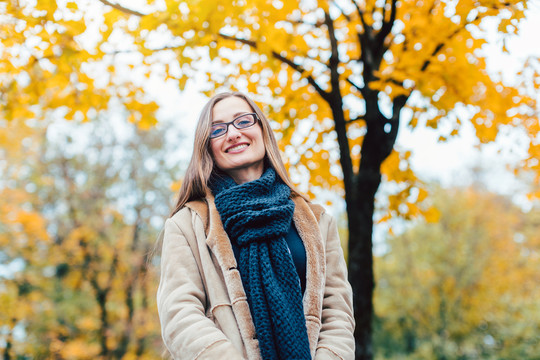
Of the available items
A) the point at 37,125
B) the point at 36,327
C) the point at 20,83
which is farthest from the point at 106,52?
the point at 36,327

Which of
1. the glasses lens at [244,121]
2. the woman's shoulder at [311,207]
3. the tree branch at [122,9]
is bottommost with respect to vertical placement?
the woman's shoulder at [311,207]

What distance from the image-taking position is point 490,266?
13172mm

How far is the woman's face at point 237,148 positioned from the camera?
1805 millimetres

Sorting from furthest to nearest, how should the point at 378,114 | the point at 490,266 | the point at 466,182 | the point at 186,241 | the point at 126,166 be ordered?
the point at 466,182 < the point at 490,266 < the point at 126,166 < the point at 378,114 < the point at 186,241

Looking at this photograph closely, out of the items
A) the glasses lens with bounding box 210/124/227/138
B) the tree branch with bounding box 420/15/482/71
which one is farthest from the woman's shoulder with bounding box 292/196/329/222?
the tree branch with bounding box 420/15/482/71

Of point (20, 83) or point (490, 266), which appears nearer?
point (20, 83)

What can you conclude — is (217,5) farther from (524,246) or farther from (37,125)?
(524,246)

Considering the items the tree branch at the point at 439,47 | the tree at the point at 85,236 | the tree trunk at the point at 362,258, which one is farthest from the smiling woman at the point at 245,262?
the tree at the point at 85,236

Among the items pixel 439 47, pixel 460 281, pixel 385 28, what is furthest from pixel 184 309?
pixel 460 281

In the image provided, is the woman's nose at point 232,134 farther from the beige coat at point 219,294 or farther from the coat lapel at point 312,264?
the coat lapel at point 312,264

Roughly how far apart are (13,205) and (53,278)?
328cm

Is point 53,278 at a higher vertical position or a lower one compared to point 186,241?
lower

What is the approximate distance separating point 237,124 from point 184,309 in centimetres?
80

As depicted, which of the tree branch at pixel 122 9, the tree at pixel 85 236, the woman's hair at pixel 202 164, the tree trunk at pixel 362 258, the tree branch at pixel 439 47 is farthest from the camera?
the tree at pixel 85 236
